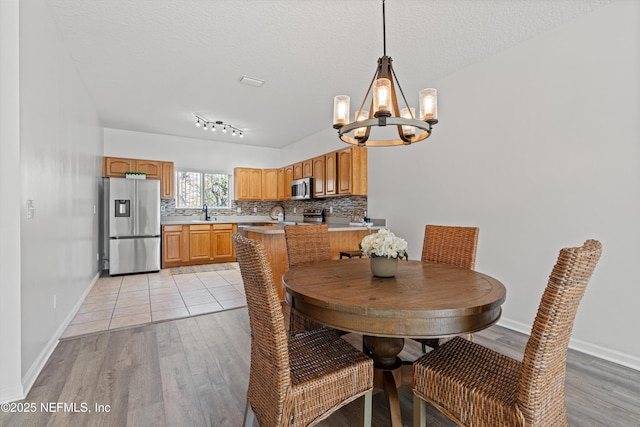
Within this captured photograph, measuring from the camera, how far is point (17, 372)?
1788mm

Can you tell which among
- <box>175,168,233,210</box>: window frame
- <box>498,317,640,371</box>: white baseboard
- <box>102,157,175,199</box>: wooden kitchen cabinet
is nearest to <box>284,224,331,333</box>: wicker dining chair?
<box>498,317,640,371</box>: white baseboard

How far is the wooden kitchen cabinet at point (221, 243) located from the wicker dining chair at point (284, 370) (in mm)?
5109

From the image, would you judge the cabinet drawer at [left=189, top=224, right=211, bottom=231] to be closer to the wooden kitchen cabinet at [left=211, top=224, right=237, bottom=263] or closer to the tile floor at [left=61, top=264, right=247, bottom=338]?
the wooden kitchen cabinet at [left=211, top=224, right=237, bottom=263]

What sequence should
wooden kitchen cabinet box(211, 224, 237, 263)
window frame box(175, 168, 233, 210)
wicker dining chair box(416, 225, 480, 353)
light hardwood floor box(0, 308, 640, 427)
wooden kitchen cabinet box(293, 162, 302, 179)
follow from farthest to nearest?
window frame box(175, 168, 233, 210), wooden kitchen cabinet box(211, 224, 237, 263), wooden kitchen cabinet box(293, 162, 302, 179), wicker dining chair box(416, 225, 480, 353), light hardwood floor box(0, 308, 640, 427)

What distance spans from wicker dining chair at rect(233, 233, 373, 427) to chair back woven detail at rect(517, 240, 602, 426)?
0.62 m

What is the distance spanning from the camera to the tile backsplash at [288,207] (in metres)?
5.16

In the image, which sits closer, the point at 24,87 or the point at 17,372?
the point at 17,372

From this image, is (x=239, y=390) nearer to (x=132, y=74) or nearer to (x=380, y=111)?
(x=380, y=111)

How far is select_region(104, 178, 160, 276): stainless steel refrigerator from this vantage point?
16.6ft

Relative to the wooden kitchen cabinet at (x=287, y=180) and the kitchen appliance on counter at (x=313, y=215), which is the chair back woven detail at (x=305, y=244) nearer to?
the kitchen appliance on counter at (x=313, y=215)

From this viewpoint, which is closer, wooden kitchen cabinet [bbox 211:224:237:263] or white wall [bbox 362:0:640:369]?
white wall [bbox 362:0:640:369]

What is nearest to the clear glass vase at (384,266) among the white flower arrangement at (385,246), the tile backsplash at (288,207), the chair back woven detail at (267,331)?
the white flower arrangement at (385,246)

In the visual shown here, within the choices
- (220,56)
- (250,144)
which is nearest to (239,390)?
(220,56)

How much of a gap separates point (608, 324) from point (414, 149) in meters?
2.53
